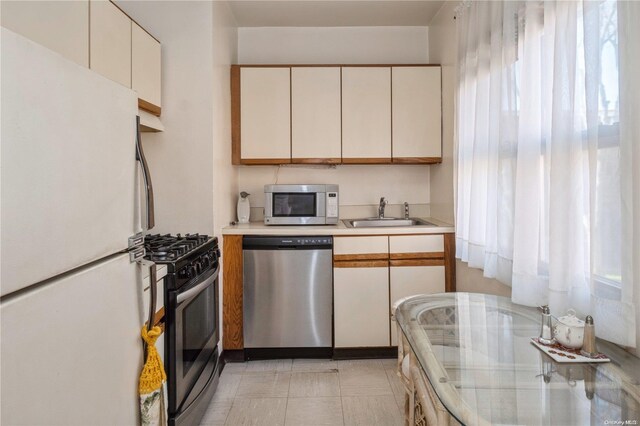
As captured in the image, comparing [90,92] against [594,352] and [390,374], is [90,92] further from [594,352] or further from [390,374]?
[390,374]

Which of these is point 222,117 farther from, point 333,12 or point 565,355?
point 565,355

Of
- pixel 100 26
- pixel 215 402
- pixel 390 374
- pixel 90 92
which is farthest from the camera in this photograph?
pixel 390 374

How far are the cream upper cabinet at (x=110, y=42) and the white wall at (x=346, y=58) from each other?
1.45 m

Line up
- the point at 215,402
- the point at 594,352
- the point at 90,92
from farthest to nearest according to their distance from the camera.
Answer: the point at 215,402 → the point at 594,352 → the point at 90,92

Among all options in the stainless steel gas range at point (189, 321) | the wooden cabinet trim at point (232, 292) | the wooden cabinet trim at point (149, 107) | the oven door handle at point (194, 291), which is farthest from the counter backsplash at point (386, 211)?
the wooden cabinet trim at point (149, 107)

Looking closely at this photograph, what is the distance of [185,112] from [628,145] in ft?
7.90

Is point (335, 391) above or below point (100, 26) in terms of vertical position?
below

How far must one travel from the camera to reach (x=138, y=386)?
118 centimetres

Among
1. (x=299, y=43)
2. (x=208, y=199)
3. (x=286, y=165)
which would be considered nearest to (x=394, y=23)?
(x=299, y=43)

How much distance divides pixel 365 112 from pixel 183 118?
1404mm

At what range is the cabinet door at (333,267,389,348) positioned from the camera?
278 cm

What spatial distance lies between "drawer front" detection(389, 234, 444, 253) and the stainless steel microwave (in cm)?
51

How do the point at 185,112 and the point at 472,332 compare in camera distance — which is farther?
the point at 185,112

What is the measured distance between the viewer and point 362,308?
2787mm
